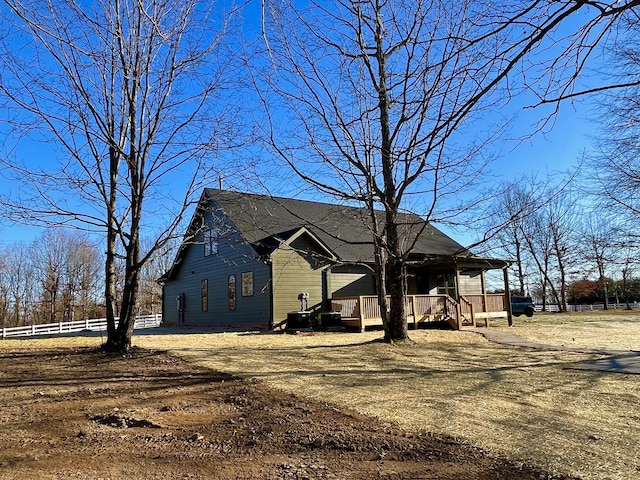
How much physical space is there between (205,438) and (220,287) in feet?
56.0

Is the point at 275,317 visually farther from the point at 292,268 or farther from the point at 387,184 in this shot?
the point at 387,184

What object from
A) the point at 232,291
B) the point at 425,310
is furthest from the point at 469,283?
the point at 232,291

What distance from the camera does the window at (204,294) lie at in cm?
2189

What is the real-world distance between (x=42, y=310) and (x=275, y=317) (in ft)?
106

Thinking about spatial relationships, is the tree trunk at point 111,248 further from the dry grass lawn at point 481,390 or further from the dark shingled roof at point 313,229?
the dark shingled roof at point 313,229

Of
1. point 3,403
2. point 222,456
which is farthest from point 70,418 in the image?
point 222,456

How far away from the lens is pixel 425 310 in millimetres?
17469

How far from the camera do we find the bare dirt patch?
3359mm

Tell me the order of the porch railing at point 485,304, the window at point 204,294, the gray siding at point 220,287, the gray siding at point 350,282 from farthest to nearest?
the window at point 204,294
the gray siding at point 350,282
the porch railing at point 485,304
the gray siding at point 220,287

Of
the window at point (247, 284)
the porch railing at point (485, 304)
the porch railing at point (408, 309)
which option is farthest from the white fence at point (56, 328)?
the porch railing at point (485, 304)

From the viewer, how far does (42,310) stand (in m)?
40.1

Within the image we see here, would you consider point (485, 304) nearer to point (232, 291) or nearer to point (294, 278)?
point (294, 278)

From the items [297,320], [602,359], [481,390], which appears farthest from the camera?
[297,320]

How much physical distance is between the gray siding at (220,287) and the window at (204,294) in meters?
0.22
